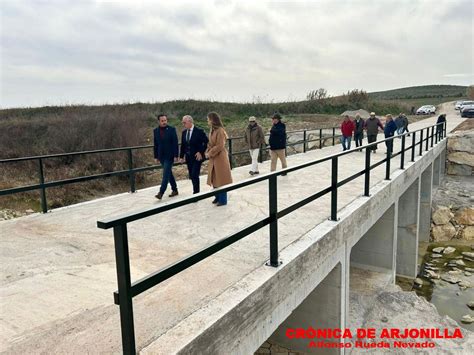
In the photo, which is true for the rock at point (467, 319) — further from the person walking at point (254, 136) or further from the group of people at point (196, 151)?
the group of people at point (196, 151)

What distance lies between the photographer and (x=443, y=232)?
1689 cm

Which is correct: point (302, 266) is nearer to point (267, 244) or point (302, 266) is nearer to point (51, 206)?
point (267, 244)

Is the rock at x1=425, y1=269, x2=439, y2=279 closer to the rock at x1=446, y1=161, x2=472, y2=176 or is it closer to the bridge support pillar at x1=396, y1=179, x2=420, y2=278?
the bridge support pillar at x1=396, y1=179, x2=420, y2=278

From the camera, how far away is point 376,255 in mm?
10125

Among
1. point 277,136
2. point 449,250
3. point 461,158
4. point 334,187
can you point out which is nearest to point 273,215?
point 334,187

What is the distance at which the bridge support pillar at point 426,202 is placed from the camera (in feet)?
52.6

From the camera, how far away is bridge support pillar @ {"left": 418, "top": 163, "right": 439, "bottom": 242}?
16.0m

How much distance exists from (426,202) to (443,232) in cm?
168

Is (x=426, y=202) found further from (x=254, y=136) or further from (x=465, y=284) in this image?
(x=254, y=136)

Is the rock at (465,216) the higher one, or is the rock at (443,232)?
the rock at (465,216)

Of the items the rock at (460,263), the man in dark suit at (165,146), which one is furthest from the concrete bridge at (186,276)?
the rock at (460,263)

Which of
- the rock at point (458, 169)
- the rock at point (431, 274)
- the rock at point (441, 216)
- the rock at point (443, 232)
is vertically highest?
the rock at point (458, 169)

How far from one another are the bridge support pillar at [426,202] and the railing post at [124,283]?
15827 mm

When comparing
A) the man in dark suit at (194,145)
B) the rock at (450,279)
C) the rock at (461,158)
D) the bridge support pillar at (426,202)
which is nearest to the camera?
the man in dark suit at (194,145)
